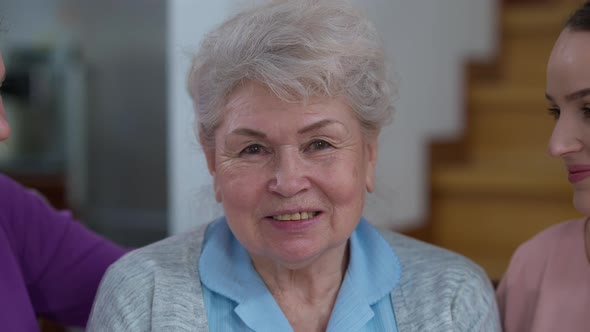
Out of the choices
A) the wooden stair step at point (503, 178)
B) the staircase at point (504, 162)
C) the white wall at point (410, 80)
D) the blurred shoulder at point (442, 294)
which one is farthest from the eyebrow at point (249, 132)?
the wooden stair step at point (503, 178)

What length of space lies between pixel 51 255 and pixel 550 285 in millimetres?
1057

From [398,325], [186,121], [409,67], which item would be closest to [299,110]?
[398,325]

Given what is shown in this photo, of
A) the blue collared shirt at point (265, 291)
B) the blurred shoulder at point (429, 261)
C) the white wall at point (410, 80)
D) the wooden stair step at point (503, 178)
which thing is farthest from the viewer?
the wooden stair step at point (503, 178)

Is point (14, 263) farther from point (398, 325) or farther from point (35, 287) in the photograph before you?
point (398, 325)

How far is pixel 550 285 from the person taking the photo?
1.60 m

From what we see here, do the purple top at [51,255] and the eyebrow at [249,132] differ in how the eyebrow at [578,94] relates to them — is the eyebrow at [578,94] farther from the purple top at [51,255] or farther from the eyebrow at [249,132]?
the purple top at [51,255]

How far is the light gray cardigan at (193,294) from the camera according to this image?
1.48 m

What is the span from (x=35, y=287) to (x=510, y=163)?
2.20m

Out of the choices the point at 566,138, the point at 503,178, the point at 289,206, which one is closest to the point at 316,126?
the point at 289,206

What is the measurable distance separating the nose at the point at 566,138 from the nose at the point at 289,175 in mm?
463

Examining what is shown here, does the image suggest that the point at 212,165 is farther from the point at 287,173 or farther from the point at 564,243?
the point at 564,243

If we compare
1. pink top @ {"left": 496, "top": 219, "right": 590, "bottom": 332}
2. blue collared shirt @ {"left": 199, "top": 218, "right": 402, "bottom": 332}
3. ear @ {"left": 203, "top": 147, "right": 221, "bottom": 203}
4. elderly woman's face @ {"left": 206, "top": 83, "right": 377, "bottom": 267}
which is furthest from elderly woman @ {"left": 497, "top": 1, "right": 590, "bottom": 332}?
ear @ {"left": 203, "top": 147, "right": 221, "bottom": 203}

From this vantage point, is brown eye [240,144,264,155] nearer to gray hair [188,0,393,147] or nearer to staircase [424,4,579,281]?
gray hair [188,0,393,147]

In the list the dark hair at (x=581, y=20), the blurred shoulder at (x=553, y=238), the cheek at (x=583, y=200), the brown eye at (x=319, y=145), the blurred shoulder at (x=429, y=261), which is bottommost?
the blurred shoulder at (x=429, y=261)
